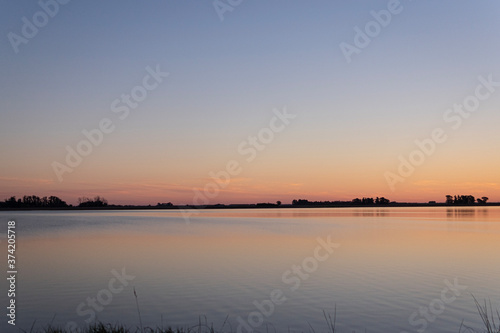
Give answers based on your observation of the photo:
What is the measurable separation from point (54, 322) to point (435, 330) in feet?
32.4

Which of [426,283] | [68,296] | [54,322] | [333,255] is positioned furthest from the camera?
[333,255]

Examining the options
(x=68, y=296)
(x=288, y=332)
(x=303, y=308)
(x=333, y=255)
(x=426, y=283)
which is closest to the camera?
(x=288, y=332)

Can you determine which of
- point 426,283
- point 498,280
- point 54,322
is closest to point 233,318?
point 54,322

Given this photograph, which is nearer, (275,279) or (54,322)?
(54,322)

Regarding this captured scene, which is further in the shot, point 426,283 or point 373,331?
point 426,283

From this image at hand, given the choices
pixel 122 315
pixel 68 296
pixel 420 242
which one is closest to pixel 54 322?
pixel 122 315

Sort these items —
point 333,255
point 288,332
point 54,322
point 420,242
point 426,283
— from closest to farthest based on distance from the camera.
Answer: point 288,332 → point 54,322 → point 426,283 → point 333,255 → point 420,242

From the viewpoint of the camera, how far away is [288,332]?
37.6 ft

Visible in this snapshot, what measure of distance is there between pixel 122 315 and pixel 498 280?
14235 millimetres

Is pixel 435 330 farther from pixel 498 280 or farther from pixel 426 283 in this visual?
pixel 498 280

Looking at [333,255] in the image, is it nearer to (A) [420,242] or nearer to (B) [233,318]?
(A) [420,242]

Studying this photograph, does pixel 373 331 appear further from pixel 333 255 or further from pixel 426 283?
pixel 333 255

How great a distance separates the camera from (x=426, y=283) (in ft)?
57.2

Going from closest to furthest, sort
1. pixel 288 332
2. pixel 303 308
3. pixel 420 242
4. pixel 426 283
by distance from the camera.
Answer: pixel 288 332 < pixel 303 308 < pixel 426 283 < pixel 420 242
